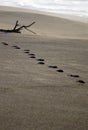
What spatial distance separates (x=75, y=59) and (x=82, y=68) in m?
0.87

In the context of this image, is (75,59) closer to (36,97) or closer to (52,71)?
(52,71)

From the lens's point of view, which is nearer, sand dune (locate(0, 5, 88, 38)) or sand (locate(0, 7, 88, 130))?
sand (locate(0, 7, 88, 130))

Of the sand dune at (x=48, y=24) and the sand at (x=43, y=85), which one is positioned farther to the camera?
the sand dune at (x=48, y=24)

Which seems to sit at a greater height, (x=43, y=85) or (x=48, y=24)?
(x=43, y=85)

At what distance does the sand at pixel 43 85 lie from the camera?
3.39 m

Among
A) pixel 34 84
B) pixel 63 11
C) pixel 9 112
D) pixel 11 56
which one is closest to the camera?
pixel 9 112

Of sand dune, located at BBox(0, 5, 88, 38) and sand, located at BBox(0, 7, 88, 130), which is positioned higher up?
sand, located at BBox(0, 7, 88, 130)

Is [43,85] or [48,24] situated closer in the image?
[43,85]

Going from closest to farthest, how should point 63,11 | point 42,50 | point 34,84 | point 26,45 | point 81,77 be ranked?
point 34,84 → point 81,77 → point 42,50 → point 26,45 → point 63,11

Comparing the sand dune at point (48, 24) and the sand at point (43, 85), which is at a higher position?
the sand at point (43, 85)

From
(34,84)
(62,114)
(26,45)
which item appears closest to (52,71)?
(34,84)

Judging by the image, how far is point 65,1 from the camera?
22.6 metres

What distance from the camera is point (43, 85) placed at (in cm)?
452

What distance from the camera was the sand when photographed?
3.39 meters
